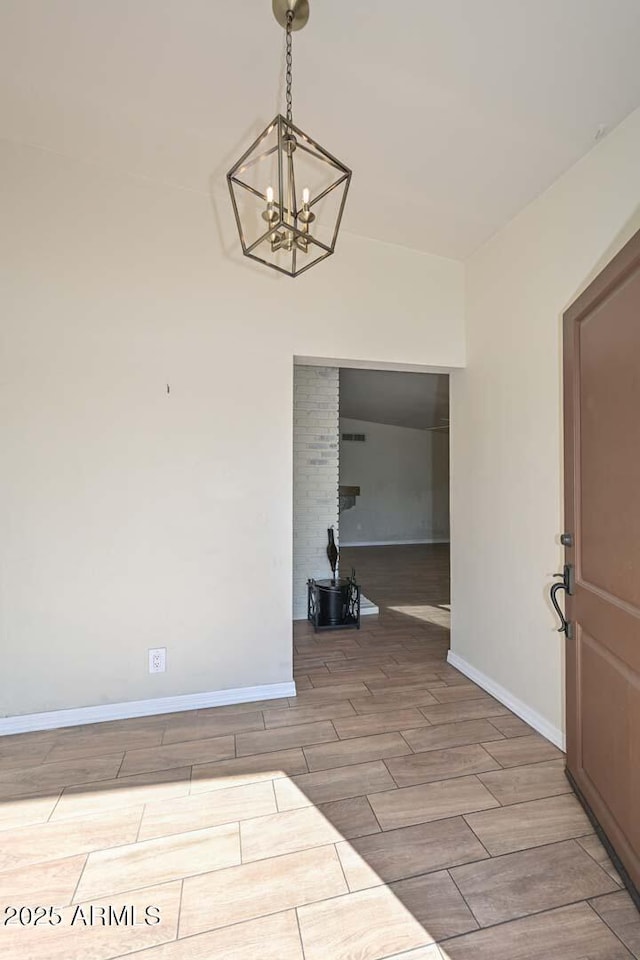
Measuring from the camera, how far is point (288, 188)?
2.21m

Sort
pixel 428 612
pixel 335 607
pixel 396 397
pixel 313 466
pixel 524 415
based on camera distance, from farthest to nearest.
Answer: pixel 396 397
pixel 313 466
pixel 428 612
pixel 335 607
pixel 524 415

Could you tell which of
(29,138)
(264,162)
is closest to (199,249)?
(264,162)

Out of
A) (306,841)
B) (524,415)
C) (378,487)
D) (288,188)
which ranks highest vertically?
(288,188)

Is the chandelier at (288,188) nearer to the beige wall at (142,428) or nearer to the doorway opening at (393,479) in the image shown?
the beige wall at (142,428)

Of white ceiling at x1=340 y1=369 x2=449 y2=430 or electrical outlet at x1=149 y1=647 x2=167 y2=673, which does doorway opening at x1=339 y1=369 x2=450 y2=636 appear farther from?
electrical outlet at x1=149 y1=647 x2=167 y2=673

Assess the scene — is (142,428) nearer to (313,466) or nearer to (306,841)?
(306,841)

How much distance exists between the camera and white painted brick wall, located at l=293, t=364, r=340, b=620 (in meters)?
4.82

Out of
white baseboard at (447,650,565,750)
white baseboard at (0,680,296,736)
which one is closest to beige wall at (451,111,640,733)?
white baseboard at (447,650,565,750)

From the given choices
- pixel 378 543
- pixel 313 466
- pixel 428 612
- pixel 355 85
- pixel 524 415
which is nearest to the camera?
pixel 355 85

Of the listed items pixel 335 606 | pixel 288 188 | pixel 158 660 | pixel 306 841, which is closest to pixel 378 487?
pixel 335 606

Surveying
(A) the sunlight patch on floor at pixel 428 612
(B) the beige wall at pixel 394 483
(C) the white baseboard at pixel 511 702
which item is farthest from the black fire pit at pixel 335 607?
(B) the beige wall at pixel 394 483

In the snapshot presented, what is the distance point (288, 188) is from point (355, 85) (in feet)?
1.65

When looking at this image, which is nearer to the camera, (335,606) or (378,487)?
(335,606)

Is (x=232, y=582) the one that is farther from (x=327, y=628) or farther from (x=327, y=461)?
(x=327, y=461)
